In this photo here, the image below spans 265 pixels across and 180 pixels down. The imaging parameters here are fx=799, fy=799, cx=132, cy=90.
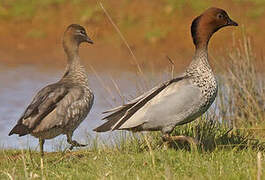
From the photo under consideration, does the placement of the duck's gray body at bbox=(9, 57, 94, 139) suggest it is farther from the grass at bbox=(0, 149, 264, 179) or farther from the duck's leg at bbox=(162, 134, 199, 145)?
the duck's leg at bbox=(162, 134, 199, 145)

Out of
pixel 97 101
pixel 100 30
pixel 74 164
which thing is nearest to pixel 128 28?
pixel 100 30

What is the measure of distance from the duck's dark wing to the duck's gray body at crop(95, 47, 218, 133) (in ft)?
2.65

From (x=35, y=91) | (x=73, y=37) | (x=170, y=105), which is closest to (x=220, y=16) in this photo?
(x=170, y=105)

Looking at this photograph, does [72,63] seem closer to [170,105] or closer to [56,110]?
[56,110]

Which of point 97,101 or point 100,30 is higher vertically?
point 100,30

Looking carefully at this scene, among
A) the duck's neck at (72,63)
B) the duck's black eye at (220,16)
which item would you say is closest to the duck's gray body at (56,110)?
the duck's neck at (72,63)

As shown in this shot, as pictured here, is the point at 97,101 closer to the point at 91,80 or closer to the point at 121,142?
the point at 91,80

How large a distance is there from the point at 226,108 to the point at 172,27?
283 inches

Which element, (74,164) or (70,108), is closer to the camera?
(74,164)

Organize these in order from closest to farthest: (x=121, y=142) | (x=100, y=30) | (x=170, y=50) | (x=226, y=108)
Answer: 1. (x=121, y=142)
2. (x=226, y=108)
3. (x=170, y=50)
4. (x=100, y=30)

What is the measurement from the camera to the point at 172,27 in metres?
15.8

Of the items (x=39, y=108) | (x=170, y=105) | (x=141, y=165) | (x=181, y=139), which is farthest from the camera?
(x=39, y=108)

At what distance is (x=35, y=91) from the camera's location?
492 inches


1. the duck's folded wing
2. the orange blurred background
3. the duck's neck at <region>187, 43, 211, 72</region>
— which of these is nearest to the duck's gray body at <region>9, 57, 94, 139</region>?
the duck's folded wing
